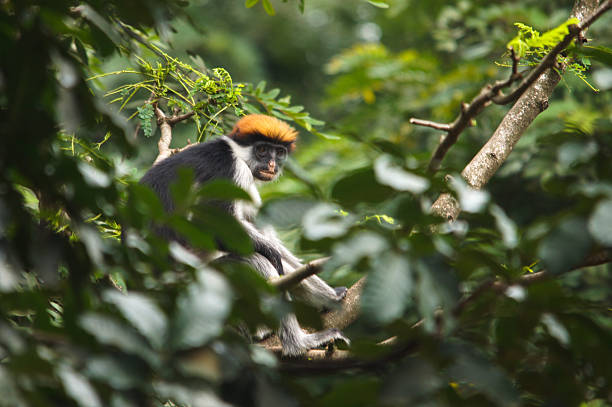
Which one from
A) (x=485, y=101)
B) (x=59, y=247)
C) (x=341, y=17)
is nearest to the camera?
(x=59, y=247)

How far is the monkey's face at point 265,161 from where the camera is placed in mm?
5367

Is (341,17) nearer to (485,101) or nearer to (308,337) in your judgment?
(308,337)

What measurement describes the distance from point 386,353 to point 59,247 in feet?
2.94

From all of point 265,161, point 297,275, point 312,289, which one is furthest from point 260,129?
point 297,275

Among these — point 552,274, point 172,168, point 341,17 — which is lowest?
point 341,17

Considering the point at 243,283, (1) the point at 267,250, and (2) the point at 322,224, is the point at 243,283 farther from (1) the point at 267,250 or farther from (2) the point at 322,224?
(1) the point at 267,250

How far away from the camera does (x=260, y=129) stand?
17.3 ft

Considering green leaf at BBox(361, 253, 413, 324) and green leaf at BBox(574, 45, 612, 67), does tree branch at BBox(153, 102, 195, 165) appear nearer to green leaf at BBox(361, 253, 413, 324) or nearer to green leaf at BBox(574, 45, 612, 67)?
green leaf at BBox(574, 45, 612, 67)

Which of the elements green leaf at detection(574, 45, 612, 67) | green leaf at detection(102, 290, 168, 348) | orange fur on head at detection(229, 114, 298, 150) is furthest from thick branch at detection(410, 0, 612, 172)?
orange fur on head at detection(229, 114, 298, 150)

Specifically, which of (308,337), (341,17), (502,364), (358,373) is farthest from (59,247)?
(341,17)

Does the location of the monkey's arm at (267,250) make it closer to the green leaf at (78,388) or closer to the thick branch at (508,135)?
the thick branch at (508,135)

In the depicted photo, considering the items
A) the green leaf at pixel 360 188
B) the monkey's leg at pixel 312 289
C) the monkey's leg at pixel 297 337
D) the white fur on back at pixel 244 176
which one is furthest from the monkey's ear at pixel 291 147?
the green leaf at pixel 360 188

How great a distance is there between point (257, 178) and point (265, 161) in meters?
0.20

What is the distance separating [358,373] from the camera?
1643mm
